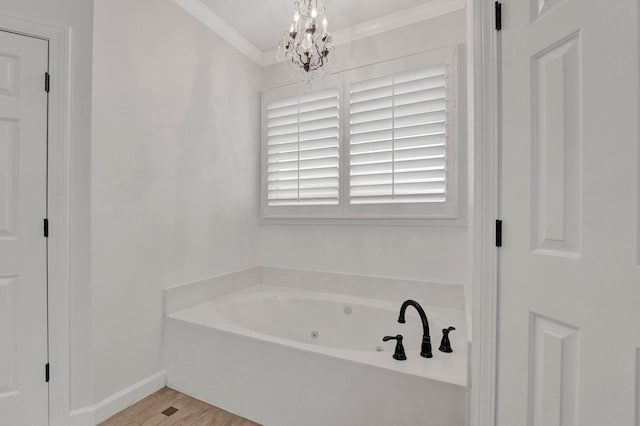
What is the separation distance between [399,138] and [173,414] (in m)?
2.34

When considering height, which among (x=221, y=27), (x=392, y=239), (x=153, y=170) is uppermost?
(x=221, y=27)

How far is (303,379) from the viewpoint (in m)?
1.60

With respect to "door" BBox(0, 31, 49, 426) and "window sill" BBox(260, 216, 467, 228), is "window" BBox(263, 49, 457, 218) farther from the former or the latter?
"door" BBox(0, 31, 49, 426)

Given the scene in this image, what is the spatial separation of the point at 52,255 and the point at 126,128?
2.63ft

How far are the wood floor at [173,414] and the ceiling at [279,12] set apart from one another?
109 inches

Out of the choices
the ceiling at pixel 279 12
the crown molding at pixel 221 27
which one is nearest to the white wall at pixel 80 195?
the crown molding at pixel 221 27

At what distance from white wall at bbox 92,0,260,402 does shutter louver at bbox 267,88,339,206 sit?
341 mm

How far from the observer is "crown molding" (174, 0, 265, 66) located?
231cm

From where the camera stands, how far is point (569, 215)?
0.87 m

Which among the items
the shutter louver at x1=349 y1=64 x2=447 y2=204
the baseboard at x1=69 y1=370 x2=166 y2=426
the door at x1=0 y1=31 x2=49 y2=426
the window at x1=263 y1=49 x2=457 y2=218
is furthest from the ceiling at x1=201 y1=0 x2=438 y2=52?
the baseboard at x1=69 y1=370 x2=166 y2=426

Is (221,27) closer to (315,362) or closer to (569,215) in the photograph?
(315,362)

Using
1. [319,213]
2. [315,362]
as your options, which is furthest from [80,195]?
[319,213]

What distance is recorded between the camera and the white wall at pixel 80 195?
1.65 m

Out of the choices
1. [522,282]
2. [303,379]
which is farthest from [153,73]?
[522,282]
